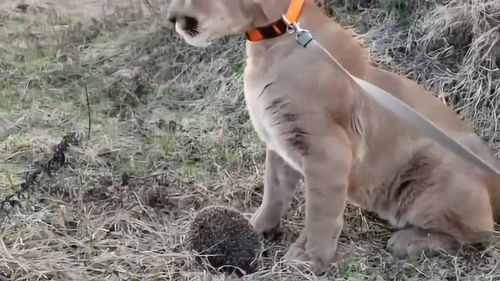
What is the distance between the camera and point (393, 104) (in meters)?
3.25

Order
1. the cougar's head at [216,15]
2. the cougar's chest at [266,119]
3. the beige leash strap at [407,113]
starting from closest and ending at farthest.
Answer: the beige leash strap at [407,113]
the cougar's head at [216,15]
the cougar's chest at [266,119]

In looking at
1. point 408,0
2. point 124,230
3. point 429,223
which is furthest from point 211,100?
point 429,223

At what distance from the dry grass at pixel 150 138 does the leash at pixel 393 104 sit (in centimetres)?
70

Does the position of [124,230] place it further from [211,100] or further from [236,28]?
[211,100]

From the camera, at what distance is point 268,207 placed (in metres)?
3.92

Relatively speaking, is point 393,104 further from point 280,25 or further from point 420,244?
point 420,244

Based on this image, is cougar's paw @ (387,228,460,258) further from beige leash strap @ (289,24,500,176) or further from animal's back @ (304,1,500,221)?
beige leash strap @ (289,24,500,176)

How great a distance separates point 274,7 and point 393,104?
2.03 ft

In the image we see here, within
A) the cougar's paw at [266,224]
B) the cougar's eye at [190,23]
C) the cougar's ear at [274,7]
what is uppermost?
the cougar's ear at [274,7]

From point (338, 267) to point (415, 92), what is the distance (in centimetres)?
83

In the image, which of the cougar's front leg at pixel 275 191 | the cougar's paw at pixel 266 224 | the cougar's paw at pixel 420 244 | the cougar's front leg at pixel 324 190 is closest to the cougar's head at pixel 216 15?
the cougar's front leg at pixel 324 190

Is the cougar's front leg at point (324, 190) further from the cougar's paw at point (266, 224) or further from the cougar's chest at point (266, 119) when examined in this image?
the cougar's paw at point (266, 224)

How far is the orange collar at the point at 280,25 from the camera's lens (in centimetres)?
347

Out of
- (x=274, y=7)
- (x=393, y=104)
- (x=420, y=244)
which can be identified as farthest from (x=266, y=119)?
(x=420, y=244)
